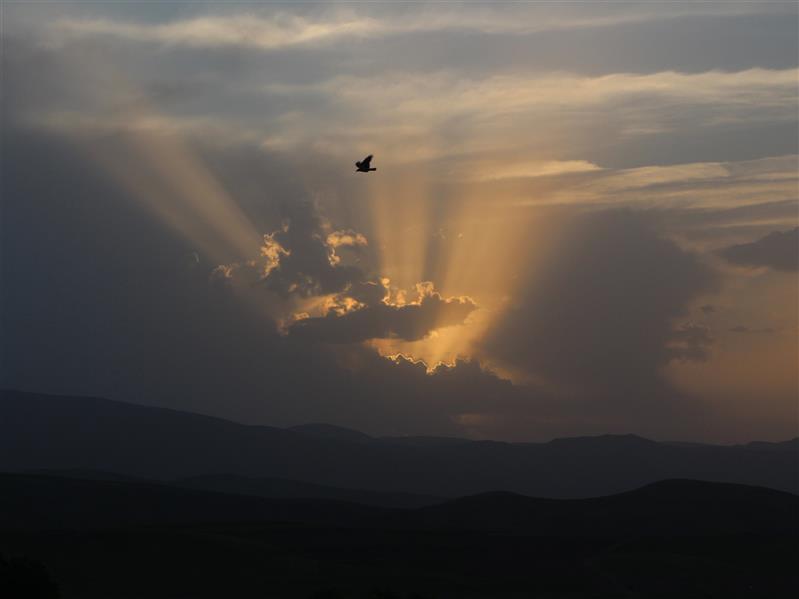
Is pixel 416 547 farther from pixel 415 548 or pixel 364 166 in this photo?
pixel 364 166

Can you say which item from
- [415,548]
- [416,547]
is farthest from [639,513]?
[415,548]

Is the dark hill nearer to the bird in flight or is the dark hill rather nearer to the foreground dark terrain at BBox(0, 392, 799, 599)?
the foreground dark terrain at BBox(0, 392, 799, 599)

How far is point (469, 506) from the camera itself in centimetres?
18888

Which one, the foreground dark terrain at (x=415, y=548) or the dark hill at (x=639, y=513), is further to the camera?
the dark hill at (x=639, y=513)

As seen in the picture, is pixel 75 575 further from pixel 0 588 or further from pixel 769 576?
pixel 769 576

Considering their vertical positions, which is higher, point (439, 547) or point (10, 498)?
point (10, 498)

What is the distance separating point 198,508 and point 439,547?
235 ft

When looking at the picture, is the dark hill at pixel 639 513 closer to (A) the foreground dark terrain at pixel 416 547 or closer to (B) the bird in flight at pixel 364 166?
(A) the foreground dark terrain at pixel 416 547

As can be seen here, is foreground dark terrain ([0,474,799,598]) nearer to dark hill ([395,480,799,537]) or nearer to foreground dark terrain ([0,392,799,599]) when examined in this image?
foreground dark terrain ([0,392,799,599])

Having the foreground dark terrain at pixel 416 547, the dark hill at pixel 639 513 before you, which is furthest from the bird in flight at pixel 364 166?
the dark hill at pixel 639 513

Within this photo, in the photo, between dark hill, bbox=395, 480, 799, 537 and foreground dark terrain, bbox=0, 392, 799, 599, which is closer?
foreground dark terrain, bbox=0, 392, 799, 599

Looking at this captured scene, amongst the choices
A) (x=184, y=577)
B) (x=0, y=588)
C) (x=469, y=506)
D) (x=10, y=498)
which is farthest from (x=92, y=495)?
(x=0, y=588)

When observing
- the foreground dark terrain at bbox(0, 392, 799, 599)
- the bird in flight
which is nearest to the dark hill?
the foreground dark terrain at bbox(0, 392, 799, 599)

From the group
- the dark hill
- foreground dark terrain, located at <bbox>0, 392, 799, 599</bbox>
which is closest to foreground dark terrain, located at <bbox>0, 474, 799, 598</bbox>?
foreground dark terrain, located at <bbox>0, 392, 799, 599</bbox>
